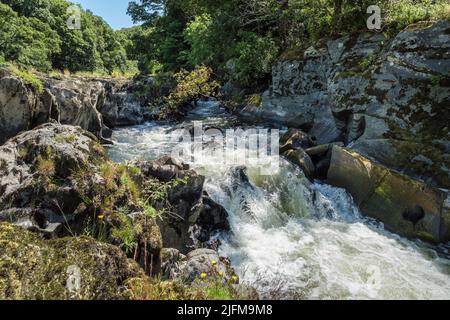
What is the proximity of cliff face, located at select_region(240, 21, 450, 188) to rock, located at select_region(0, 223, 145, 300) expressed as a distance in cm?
851

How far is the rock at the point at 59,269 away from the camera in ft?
7.98

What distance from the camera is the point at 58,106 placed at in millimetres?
11211

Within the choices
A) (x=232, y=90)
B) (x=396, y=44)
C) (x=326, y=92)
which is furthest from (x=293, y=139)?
(x=232, y=90)

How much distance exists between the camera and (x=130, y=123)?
19.0 metres

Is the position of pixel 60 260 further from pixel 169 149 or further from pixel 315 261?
pixel 169 149

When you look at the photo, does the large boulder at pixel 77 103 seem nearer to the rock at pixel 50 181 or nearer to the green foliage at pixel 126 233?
the rock at pixel 50 181

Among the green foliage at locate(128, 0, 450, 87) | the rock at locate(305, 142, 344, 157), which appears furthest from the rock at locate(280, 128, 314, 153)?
the green foliage at locate(128, 0, 450, 87)

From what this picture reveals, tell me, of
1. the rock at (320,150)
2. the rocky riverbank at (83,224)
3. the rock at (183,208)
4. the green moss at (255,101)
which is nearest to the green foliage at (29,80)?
the rocky riverbank at (83,224)

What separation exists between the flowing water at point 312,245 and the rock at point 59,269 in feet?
5.89

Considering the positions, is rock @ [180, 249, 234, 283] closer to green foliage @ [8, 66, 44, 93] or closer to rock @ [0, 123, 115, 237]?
rock @ [0, 123, 115, 237]

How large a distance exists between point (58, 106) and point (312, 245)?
9295mm

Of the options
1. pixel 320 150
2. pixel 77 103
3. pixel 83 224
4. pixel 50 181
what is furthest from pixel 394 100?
pixel 77 103

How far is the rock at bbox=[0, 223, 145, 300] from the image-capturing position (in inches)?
95.7

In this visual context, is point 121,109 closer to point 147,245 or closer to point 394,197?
point 394,197
